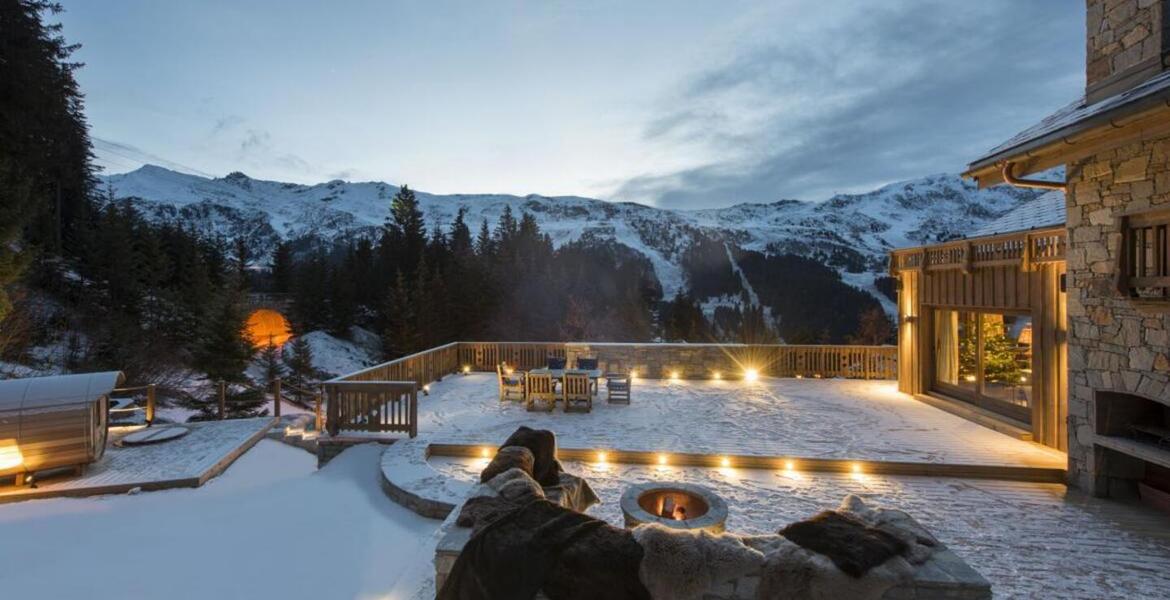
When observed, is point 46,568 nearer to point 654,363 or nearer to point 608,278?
point 654,363

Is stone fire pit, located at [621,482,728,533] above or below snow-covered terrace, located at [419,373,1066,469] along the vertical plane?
above

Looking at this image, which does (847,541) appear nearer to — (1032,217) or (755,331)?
(1032,217)

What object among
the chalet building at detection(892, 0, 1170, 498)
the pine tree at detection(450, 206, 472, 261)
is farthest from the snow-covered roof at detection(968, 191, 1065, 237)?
the pine tree at detection(450, 206, 472, 261)

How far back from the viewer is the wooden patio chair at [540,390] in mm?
8352

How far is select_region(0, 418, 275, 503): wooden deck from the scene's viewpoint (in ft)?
19.1

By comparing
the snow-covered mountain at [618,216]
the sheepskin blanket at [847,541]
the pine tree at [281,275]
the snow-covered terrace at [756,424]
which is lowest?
the snow-covered terrace at [756,424]

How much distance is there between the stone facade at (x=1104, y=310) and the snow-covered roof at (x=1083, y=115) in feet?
2.04

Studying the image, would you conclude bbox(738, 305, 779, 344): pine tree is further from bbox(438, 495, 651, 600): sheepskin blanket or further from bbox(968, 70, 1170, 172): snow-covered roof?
bbox(438, 495, 651, 600): sheepskin blanket

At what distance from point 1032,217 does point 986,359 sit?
2467mm

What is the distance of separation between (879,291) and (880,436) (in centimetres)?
8352

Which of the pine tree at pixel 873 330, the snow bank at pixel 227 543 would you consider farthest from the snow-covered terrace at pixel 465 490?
the pine tree at pixel 873 330

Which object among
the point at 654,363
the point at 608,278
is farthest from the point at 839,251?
the point at 654,363

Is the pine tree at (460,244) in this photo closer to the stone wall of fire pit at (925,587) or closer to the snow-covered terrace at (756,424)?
the snow-covered terrace at (756,424)

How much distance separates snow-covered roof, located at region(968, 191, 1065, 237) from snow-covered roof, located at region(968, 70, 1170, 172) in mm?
1853
